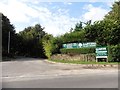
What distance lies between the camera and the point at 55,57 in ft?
139

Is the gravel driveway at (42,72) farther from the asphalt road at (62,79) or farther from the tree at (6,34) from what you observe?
the tree at (6,34)

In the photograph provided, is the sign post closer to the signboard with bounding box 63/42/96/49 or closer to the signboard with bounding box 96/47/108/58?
the signboard with bounding box 96/47/108/58

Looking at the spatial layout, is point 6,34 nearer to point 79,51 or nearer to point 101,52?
point 79,51

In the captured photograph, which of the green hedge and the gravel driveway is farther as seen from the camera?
the green hedge

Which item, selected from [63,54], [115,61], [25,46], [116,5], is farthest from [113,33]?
[25,46]

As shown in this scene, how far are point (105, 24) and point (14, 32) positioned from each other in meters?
40.9

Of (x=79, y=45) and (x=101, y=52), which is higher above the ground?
(x=79, y=45)

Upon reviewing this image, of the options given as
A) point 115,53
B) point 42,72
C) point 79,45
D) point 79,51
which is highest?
point 79,45

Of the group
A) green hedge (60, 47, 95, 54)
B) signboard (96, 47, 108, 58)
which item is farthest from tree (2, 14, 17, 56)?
signboard (96, 47, 108, 58)

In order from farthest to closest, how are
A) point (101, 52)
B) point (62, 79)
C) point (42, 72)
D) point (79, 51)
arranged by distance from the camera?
point (79, 51) < point (101, 52) < point (42, 72) < point (62, 79)

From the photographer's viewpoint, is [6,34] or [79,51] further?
[6,34]

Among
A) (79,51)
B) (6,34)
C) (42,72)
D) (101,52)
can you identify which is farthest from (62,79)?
(6,34)

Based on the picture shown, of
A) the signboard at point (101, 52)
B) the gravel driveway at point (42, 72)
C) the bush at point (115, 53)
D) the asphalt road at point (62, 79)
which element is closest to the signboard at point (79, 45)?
the signboard at point (101, 52)

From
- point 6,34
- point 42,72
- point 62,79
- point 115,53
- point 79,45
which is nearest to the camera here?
point 62,79
